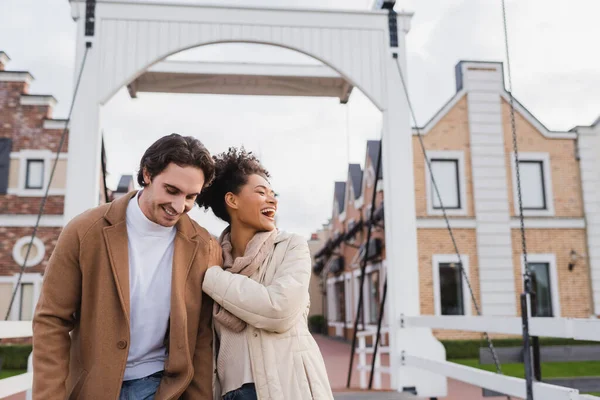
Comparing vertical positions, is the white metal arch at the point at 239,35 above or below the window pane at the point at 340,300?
above

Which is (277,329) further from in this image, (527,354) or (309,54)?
(309,54)

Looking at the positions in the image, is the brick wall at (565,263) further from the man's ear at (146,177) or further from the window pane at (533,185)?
the man's ear at (146,177)

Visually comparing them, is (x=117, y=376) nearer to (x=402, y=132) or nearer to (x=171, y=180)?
(x=171, y=180)

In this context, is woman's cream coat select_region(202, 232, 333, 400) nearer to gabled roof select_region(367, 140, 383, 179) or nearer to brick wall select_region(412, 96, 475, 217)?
brick wall select_region(412, 96, 475, 217)

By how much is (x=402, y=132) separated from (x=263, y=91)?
7.70ft

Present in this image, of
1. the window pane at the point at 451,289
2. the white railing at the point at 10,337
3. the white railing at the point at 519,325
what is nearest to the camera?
the white railing at the point at 519,325

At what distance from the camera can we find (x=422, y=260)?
13570 millimetres

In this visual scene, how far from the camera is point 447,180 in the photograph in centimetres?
1422

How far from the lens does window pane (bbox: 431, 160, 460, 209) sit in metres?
14.1

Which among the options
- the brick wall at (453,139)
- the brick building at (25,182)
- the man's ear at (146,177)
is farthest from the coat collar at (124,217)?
the brick building at (25,182)

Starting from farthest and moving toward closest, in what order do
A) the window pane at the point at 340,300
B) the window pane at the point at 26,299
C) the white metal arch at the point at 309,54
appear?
1. the window pane at the point at 340,300
2. the window pane at the point at 26,299
3. the white metal arch at the point at 309,54

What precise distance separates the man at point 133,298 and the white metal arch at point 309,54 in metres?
3.39

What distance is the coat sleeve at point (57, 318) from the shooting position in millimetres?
1723

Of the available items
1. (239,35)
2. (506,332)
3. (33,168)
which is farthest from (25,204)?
(506,332)
